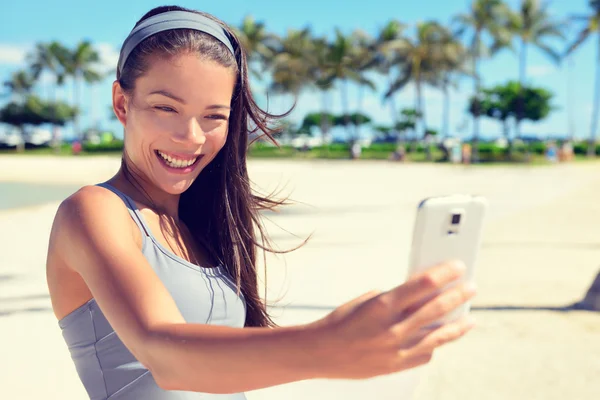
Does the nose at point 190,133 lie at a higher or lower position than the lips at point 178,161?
higher

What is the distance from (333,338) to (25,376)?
3824 mm

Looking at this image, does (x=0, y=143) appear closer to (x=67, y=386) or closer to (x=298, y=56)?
(x=298, y=56)

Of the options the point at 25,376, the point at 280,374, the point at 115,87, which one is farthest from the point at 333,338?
the point at 25,376

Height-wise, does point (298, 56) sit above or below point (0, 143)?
above

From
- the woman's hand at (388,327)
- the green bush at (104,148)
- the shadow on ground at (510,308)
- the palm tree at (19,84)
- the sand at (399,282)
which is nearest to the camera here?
the woman's hand at (388,327)

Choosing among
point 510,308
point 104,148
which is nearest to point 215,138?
point 510,308

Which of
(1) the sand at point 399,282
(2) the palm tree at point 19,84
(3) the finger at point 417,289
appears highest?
(2) the palm tree at point 19,84

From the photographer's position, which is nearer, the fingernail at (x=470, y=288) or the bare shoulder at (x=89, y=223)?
the fingernail at (x=470, y=288)

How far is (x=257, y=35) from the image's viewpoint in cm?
5494

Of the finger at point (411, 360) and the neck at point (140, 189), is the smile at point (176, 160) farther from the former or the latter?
the finger at point (411, 360)

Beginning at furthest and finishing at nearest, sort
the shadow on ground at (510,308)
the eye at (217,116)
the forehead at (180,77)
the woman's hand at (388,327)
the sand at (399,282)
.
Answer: the shadow on ground at (510,308), the sand at (399,282), the eye at (217,116), the forehead at (180,77), the woman's hand at (388,327)

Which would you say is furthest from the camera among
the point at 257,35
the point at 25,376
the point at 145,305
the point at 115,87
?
the point at 257,35

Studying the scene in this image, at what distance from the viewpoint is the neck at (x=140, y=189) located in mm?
1479

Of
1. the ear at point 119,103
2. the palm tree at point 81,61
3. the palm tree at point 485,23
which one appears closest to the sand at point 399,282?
the ear at point 119,103
